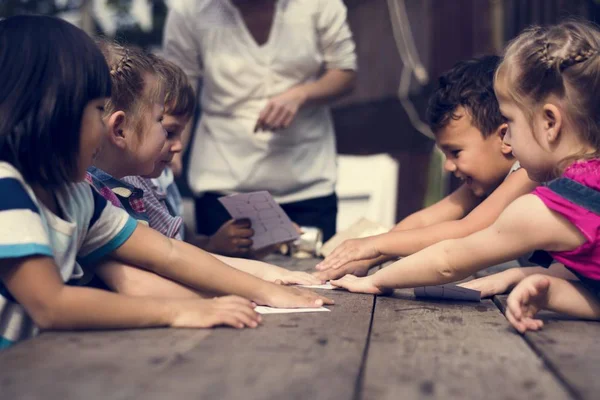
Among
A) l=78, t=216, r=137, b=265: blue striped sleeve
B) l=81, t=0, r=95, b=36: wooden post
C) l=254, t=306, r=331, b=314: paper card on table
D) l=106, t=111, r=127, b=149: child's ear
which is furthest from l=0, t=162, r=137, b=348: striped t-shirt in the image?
l=81, t=0, r=95, b=36: wooden post

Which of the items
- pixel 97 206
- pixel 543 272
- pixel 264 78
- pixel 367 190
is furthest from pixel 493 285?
pixel 367 190

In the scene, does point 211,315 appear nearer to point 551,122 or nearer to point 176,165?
point 551,122

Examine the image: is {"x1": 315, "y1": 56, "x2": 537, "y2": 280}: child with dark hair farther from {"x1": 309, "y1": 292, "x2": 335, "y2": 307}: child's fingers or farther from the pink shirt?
the pink shirt

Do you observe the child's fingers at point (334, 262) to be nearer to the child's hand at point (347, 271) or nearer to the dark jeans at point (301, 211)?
the child's hand at point (347, 271)

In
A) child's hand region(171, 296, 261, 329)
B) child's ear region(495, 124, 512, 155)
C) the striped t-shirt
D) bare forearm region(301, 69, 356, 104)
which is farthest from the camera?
bare forearm region(301, 69, 356, 104)

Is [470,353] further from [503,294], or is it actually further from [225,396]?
[503,294]

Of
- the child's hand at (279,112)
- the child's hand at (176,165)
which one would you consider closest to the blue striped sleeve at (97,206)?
the child's hand at (279,112)

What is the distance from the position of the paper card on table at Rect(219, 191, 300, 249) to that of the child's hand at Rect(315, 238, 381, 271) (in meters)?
0.52

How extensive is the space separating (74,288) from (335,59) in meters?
2.50

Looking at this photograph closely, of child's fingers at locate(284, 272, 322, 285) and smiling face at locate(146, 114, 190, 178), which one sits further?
smiling face at locate(146, 114, 190, 178)

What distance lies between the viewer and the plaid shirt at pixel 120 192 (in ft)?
9.06

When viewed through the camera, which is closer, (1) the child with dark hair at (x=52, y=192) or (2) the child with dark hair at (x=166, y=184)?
(1) the child with dark hair at (x=52, y=192)

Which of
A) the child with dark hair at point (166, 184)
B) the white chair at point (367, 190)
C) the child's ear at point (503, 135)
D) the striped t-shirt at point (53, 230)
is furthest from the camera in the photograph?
the white chair at point (367, 190)

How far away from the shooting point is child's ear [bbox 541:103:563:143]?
2.44 m
